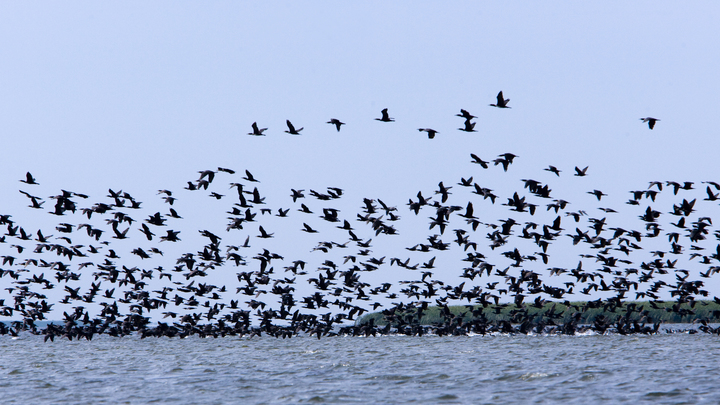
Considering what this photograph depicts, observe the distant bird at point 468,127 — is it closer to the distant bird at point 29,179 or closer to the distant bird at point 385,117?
the distant bird at point 385,117

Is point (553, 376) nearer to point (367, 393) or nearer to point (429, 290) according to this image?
point (367, 393)

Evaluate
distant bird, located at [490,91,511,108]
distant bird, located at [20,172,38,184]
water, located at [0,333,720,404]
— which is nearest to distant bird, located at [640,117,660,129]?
distant bird, located at [490,91,511,108]

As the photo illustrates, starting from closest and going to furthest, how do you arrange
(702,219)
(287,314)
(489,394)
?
(489,394)
(702,219)
(287,314)

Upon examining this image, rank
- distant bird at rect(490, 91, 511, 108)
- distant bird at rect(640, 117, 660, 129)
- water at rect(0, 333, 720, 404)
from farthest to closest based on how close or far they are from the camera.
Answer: distant bird at rect(640, 117, 660, 129) < distant bird at rect(490, 91, 511, 108) < water at rect(0, 333, 720, 404)

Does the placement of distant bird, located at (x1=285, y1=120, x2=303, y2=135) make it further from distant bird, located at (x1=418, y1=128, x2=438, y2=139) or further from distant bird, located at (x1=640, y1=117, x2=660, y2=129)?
distant bird, located at (x1=640, y1=117, x2=660, y2=129)

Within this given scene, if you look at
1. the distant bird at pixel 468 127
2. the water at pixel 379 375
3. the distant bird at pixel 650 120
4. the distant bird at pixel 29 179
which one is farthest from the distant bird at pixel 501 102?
the distant bird at pixel 29 179

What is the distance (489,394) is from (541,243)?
19.9 metres

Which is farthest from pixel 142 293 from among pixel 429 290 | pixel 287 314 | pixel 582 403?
pixel 582 403

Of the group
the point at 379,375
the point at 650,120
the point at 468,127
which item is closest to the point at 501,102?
the point at 468,127

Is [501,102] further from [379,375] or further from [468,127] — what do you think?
[379,375]

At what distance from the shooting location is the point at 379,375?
24.4 meters

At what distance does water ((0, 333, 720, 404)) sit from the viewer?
1923 centimetres

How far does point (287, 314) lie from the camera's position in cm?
4706

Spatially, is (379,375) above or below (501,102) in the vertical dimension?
below
